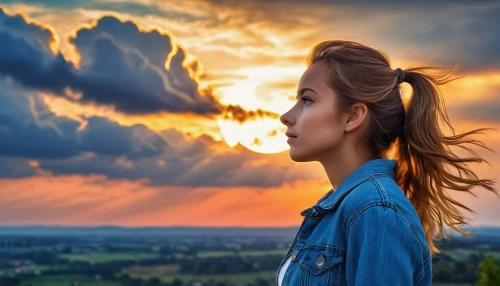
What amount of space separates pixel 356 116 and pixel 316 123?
0.56 feet

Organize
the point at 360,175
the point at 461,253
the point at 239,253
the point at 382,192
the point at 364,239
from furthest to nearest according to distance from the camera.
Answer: the point at 239,253, the point at 461,253, the point at 360,175, the point at 382,192, the point at 364,239

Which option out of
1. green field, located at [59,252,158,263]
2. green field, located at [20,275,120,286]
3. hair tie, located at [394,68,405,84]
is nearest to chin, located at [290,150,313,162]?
hair tie, located at [394,68,405,84]

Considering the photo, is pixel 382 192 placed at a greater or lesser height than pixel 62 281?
greater

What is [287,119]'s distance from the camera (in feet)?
9.82

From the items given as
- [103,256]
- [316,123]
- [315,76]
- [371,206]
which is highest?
[103,256]

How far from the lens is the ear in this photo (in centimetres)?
294

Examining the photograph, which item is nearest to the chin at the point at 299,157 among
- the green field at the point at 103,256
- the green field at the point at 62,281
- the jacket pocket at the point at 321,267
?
the jacket pocket at the point at 321,267

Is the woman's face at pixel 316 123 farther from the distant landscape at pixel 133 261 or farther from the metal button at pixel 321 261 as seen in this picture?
the distant landscape at pixel 133 261

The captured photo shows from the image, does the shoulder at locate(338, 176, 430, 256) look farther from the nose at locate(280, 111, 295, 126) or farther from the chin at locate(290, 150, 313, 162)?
the nose at locate(280, 111, 295, 126)

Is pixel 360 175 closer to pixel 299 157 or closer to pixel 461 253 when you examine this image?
pixel 299 157

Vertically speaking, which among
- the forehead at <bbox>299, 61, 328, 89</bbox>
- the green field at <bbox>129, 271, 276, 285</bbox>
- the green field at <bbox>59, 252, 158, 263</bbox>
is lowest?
the green field at <bbox>129, 271, 276, 285</bbox>

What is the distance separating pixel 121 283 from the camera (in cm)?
3581

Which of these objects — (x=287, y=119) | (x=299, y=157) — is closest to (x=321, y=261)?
(x=299, y=157)

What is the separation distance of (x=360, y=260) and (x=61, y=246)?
120 feet
